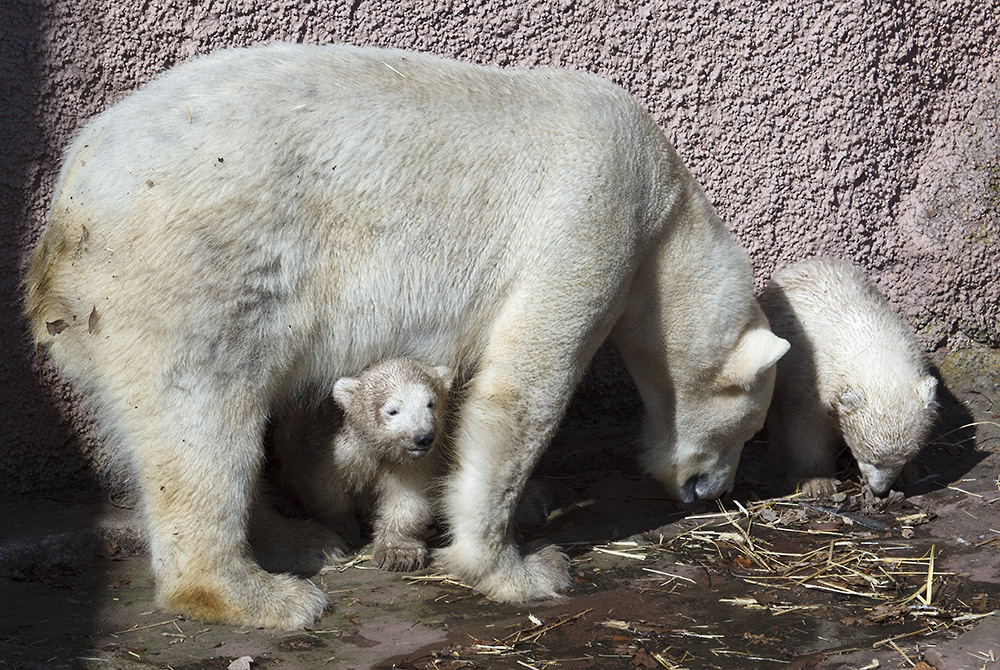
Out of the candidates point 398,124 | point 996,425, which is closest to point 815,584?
point 996,425

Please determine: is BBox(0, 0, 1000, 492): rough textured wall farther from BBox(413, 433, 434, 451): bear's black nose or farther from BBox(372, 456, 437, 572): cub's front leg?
BBox(413, 433, 434, 451): bear's black nose

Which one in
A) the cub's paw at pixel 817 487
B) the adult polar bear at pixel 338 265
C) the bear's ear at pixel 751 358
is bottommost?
the cub's paw at pixel 817 487

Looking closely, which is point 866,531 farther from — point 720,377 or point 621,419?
point 621,419

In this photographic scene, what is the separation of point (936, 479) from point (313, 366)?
3105 millimetres

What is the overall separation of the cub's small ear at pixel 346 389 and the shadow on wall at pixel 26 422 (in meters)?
1.14

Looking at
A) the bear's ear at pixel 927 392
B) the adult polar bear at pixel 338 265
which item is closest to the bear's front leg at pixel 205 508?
the adult polar bear at pixel 338 265

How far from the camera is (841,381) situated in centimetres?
459

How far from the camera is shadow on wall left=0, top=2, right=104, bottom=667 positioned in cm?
383

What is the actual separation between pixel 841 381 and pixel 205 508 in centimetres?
285

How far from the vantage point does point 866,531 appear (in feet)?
14.2

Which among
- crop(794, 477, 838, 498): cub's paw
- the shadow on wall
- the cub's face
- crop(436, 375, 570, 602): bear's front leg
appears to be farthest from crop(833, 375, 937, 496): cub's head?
the shadow on wall

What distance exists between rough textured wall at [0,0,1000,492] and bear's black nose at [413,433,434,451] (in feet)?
5.17

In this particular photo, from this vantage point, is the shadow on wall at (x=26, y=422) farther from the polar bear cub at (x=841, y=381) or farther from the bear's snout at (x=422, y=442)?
the polar bear cub at (x=841, y=381)

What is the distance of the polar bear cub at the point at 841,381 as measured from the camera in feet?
14.6
